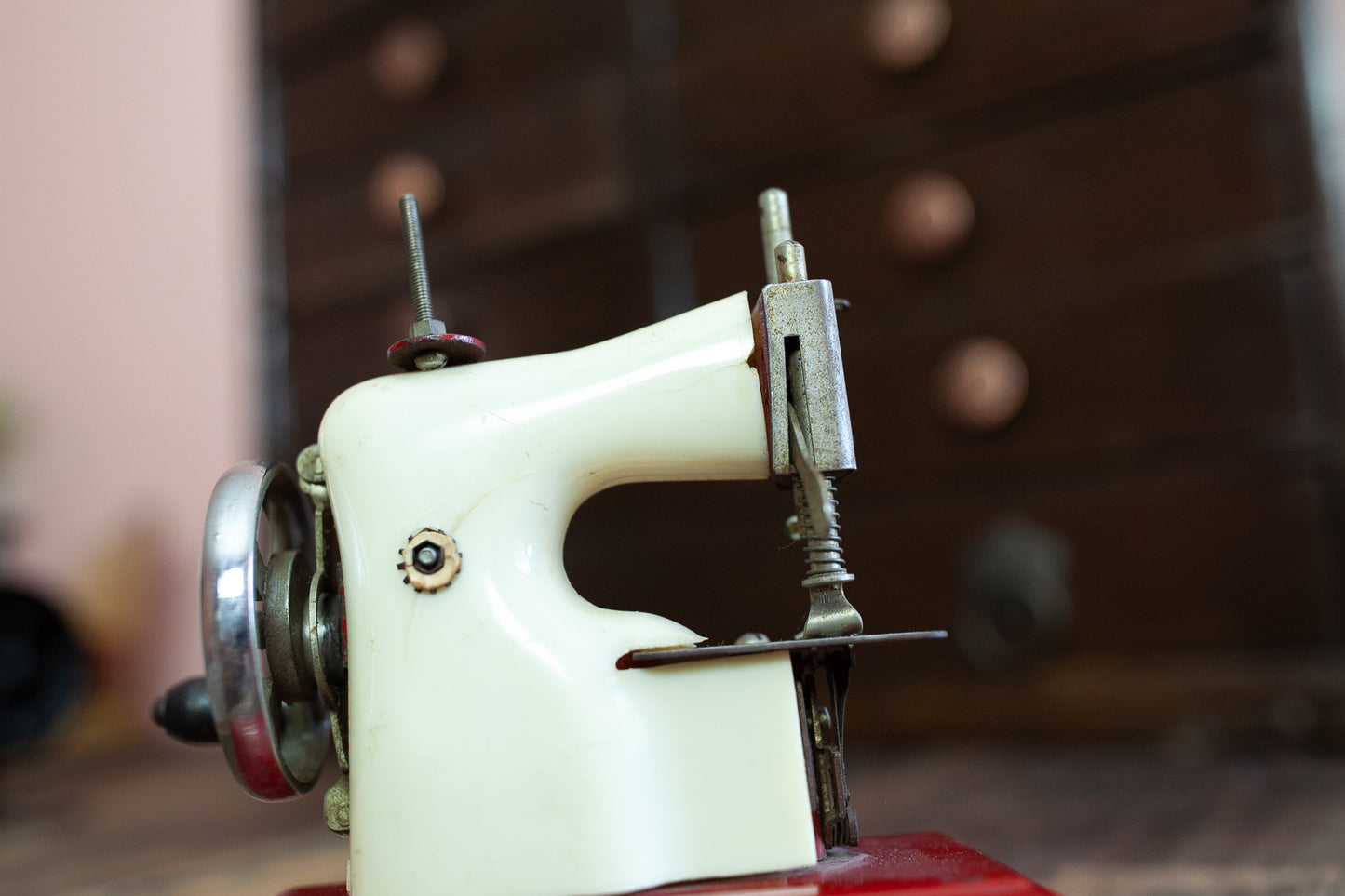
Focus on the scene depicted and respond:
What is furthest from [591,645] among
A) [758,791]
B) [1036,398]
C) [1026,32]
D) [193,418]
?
[193,418]

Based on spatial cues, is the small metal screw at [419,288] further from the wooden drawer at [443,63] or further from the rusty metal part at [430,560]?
the wooden drawer at [443,63]

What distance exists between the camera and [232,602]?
46cm

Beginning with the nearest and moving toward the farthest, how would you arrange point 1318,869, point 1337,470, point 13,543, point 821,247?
point 1318,869 < point 1337,470 < point 821,247 < point 13,543

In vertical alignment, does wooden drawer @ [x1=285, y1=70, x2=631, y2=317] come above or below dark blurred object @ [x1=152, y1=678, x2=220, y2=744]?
above

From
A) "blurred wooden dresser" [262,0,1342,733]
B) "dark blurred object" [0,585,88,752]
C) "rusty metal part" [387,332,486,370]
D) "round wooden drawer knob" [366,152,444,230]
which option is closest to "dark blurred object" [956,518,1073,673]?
"blurred wooden dresser" [262,0,1342,733]

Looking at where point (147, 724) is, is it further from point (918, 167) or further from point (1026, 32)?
point (1026, 32)

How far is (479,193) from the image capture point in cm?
143

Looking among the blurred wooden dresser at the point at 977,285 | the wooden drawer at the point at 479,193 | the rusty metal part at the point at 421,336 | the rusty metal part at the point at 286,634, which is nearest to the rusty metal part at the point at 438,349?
the rusty metal part at the point at 421,336

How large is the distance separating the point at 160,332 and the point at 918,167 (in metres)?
1.50

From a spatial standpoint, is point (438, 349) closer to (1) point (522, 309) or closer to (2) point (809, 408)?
(2) point (809, 408)

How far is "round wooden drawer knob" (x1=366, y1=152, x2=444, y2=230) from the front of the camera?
→ 1.45 meters

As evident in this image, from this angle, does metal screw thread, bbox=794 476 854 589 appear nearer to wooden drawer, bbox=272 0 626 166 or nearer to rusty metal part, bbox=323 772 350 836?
rusty metal part, bbox=323 772 350 836

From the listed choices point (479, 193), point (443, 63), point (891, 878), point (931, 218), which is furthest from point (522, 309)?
point (891, 878)

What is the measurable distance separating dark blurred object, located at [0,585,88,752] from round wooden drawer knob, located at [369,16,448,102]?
2.80 feet
